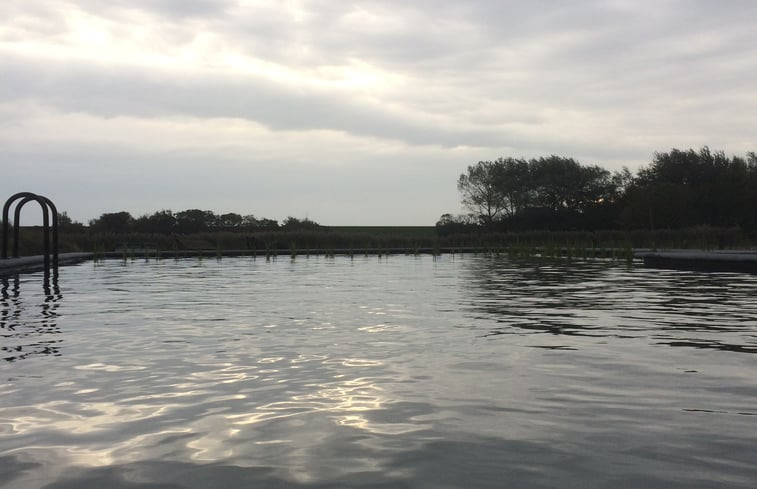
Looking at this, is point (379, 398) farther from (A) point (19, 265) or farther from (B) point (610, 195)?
(B) point (610, 195)

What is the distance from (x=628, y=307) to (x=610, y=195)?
6450cm

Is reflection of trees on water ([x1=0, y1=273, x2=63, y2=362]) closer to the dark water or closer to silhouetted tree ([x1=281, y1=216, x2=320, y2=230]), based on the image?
the dark water

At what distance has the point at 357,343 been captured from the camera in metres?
8.12

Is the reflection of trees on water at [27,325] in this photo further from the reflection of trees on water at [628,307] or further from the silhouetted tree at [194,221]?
the silhouetted tree at [194,221]

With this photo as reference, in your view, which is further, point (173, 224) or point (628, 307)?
point (173, 224)

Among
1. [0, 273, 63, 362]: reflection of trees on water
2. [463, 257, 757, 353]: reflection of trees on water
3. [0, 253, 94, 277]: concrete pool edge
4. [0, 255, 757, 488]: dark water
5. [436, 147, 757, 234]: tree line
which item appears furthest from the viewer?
[436, 147, 757, 234]: tree line

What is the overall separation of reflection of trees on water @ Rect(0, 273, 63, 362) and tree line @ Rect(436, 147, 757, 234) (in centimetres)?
4677

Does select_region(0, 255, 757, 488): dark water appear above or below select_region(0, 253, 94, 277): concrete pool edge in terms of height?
below

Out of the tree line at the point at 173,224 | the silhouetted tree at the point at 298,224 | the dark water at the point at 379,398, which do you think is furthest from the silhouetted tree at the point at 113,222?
the dark water at the point at 379,398

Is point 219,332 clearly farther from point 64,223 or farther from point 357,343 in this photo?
point 64,223

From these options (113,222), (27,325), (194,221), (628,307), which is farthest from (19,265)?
(194,221)

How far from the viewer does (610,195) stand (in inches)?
2881

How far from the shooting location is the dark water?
12.4 ft

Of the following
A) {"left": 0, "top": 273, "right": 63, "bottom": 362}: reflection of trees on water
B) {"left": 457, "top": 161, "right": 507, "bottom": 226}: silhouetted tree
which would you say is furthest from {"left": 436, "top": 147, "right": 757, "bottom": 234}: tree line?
{"left": 0, "top": 273, "right": 63, "bottom": 362}: reflection of trees on water
